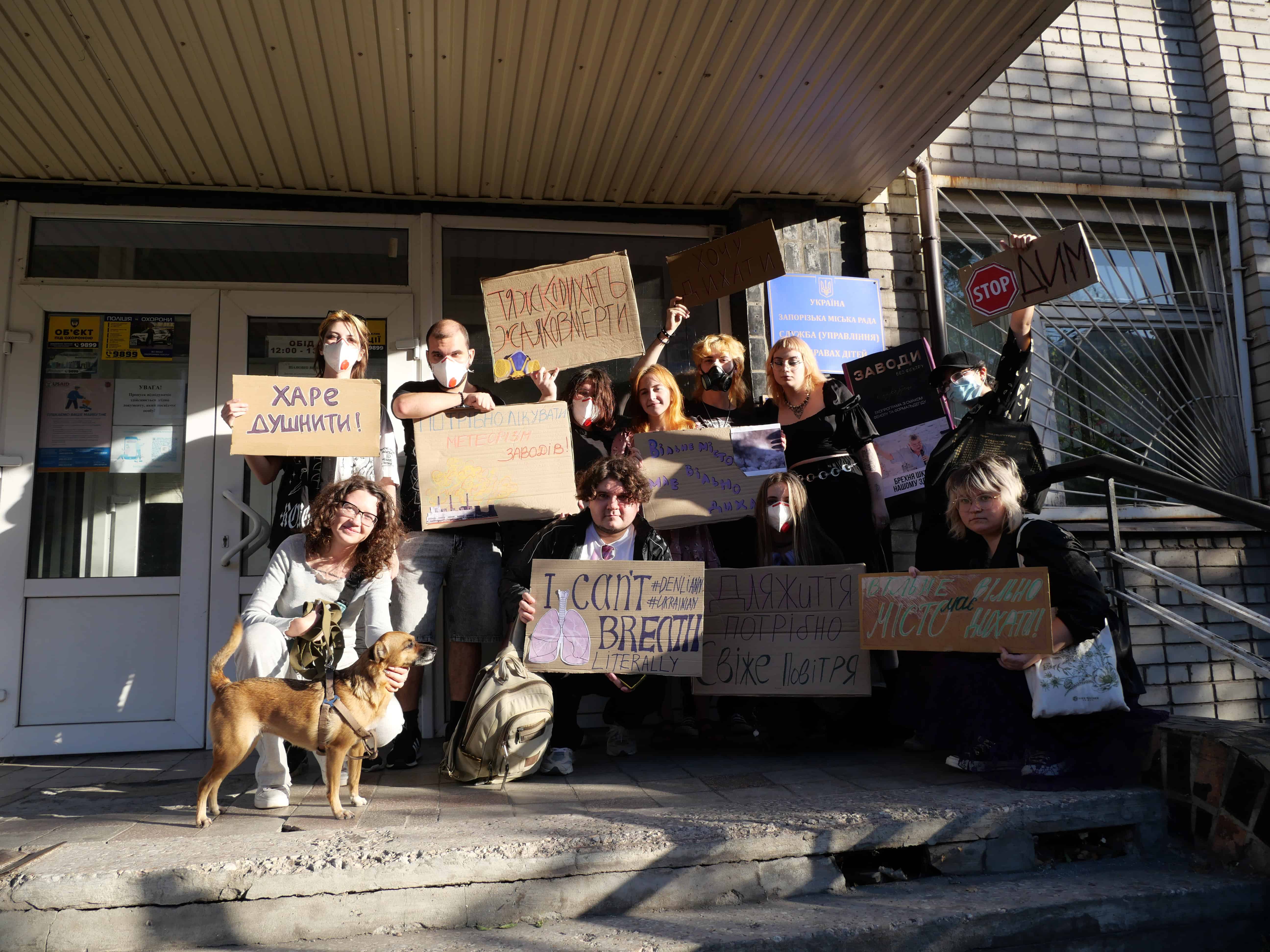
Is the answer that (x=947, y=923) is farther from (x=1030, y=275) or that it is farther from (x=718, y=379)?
(x=1030, y=275)

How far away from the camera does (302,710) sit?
111 inches

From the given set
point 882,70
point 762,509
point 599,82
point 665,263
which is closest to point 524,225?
point 665,263

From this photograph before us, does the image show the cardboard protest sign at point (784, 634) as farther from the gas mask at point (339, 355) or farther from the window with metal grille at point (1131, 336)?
the window with metal grille at point (1131, 336)

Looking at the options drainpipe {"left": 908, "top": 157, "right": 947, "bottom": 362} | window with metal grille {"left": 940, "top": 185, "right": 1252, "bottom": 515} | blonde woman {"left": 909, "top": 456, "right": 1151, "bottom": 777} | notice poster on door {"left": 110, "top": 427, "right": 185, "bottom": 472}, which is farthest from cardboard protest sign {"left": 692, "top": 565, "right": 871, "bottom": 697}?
notice poster on door {"left": 110, "top": 427, "right": 185, "bottom": 472}

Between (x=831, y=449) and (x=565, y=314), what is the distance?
1483mm

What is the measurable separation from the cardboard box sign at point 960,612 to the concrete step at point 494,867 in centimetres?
54

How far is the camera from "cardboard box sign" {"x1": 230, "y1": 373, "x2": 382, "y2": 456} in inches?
142

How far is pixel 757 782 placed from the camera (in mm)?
3264

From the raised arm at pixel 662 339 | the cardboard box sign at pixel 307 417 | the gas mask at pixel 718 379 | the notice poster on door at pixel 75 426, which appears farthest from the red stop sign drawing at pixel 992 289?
the notice poster on door at pixel 75 426

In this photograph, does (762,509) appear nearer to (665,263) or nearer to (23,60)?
(665,263)

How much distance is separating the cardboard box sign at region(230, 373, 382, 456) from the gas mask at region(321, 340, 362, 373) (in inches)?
5.8

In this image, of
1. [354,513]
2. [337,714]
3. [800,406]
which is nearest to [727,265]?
[800,406]

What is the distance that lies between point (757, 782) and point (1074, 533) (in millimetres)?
3221

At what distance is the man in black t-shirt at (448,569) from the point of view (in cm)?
384
